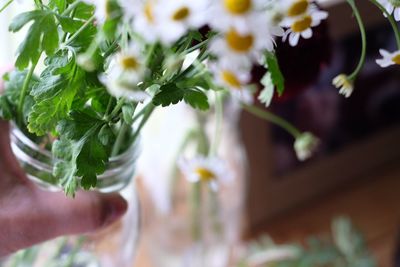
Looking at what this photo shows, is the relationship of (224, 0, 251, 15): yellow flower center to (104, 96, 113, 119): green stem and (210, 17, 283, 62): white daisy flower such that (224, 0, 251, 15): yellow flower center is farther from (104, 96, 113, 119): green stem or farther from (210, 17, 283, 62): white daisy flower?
(104, 96, 113, 119): green stem

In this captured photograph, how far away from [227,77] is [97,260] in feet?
0.85

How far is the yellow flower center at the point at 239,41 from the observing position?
21cm

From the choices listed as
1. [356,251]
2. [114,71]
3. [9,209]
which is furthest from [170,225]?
[114,71]

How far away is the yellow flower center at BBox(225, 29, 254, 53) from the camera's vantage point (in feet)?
0.70

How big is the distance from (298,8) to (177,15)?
0.20ft

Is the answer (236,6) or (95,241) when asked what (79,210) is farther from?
(236,6)

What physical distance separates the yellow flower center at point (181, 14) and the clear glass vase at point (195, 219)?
42cm

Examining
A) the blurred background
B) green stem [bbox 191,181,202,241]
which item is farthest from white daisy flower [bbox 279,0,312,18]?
the blurred background

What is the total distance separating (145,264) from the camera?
762mm

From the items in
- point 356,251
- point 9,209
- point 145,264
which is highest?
point 9,209

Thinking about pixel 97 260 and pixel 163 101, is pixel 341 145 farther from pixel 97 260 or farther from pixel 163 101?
pixel 163 101

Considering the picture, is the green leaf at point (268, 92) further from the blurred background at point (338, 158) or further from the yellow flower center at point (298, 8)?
the blurred background at point (338, 158)

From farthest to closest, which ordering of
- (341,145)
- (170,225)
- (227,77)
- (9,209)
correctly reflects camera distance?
(341,145) < (170,225) < (9,209) < (227,77)

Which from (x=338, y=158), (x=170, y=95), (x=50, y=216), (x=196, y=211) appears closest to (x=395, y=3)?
(x=170, y=95)
